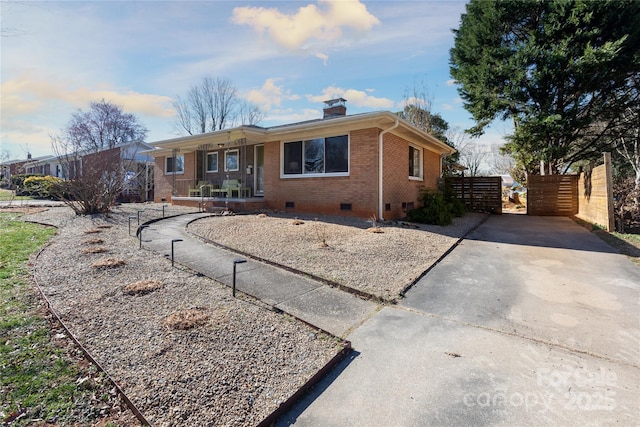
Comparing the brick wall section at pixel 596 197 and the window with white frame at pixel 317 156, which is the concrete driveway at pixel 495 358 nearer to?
the brick wall section at pixel 596 197

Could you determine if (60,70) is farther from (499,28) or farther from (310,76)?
(499,28)

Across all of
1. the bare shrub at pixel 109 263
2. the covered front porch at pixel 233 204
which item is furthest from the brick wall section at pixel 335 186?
the bare shrub at pixel 109 263

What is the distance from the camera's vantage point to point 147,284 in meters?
4.04

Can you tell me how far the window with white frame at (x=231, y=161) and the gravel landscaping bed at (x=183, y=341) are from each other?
976cm

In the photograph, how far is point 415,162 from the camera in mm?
12477

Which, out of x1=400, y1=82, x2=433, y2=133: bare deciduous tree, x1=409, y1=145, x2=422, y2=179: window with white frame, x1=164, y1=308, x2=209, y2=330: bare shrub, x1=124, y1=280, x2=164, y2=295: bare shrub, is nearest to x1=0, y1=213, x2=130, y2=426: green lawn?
x1=164, y1=308, x2=209, y2=330: bare shrub

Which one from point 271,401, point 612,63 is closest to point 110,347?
point 271,401

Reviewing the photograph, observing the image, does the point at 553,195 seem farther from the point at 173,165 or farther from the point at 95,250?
the point at 173,165

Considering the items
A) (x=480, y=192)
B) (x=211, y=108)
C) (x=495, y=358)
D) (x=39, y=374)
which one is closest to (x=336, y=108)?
(x=480, y=192)

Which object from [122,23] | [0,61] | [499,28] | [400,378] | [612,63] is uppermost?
[499,28]

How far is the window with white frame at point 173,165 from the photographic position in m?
16.5

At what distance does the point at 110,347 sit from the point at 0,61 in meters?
6.75

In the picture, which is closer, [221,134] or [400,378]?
[400,378]

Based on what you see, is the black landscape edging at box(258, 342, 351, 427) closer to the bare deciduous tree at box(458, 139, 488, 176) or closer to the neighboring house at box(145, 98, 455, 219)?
the neighboring house at box(145, 98, 455, 219)
